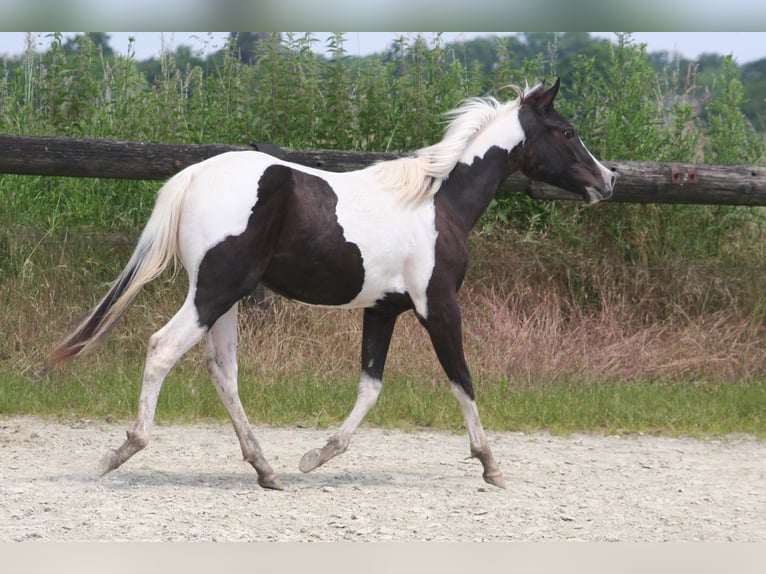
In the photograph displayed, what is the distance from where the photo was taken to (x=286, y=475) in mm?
5043

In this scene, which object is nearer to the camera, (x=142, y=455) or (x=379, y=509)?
(x=379, y=509)

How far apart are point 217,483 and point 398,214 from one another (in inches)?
62.6

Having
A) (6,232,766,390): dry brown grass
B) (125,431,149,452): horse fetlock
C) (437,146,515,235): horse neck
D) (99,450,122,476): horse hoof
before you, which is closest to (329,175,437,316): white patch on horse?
(437,146,515,235): horse neck

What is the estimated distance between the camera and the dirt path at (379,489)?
3.85m

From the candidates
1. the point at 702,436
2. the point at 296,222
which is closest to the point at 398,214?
the point at 296,222

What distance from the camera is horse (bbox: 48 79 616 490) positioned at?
4.34 meters

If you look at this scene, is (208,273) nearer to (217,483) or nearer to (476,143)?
(217,483)

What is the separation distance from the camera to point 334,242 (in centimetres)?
458

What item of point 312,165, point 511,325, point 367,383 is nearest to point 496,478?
point 367,383

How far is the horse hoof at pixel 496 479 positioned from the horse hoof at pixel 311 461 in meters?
0.85

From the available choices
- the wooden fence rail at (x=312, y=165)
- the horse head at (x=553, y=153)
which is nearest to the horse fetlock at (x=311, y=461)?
the horse head at (x=553, y=153)

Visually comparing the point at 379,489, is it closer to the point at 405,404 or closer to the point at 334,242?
the point at 334,242

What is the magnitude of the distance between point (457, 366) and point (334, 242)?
908mm

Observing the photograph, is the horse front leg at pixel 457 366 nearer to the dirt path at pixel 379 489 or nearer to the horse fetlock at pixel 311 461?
the dirt path at pixel 379 489
